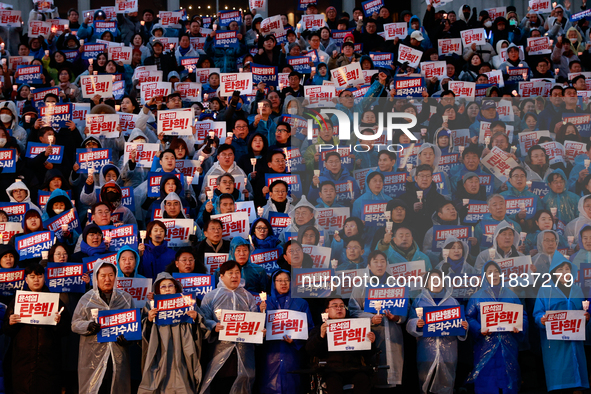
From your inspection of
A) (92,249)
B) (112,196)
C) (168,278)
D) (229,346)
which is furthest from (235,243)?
(112,196)

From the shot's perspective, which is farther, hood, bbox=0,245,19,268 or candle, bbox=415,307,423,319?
hood, bbox=0,245,19,268

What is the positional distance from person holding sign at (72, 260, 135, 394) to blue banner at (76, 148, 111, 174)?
3107 millimetres

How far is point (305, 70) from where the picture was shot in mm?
13305

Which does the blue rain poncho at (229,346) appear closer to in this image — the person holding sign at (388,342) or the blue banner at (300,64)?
the person holding sign at (388,342)

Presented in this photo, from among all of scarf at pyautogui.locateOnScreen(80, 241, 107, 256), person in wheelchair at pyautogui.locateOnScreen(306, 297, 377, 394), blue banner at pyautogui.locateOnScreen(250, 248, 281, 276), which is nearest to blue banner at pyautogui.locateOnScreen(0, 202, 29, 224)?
scarf at pyautogui.locateOnScreen(80, 241, 107, 256)

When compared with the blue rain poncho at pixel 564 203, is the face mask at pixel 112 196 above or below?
above

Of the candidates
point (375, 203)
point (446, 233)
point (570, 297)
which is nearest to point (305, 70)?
point (375, 203)

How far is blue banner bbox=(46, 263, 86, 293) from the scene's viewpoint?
6.86 m

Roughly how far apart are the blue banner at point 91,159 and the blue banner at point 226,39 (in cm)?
537

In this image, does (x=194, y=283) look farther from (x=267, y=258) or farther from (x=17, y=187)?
(x=17, y=187)

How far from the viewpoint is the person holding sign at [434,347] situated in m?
6.76

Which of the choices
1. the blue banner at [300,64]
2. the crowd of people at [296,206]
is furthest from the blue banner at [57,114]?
the blue banner at [300,64]

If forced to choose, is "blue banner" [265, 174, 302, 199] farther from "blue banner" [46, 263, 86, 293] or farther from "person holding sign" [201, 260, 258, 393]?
"blue banner" [46, 263, 86, 293]

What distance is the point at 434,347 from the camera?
6.81m
